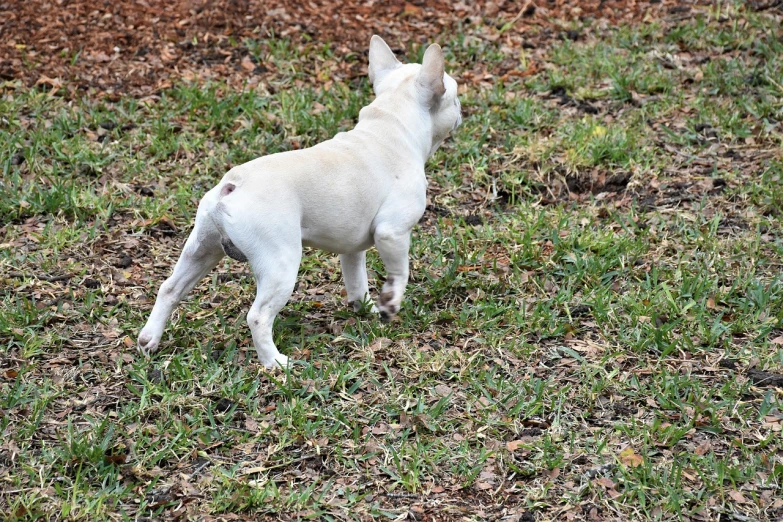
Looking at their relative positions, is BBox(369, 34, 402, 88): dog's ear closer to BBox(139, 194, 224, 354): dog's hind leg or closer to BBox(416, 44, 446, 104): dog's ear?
BBox(416, 44, 446, 104): dog's ear

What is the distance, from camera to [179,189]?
673cm

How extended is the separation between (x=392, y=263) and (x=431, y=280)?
68 centimetres

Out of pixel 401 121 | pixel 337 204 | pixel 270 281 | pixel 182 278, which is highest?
pixel 401 121

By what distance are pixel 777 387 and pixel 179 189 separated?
4.20 metres

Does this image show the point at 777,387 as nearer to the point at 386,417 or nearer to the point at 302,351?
the point at 386,417

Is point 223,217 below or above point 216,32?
above

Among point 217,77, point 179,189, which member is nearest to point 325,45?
point 217,77

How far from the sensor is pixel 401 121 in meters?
5.21

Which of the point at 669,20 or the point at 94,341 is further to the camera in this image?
the point at 669,20

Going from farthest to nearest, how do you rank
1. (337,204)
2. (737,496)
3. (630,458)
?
(337,204), (630,458), (737,496)

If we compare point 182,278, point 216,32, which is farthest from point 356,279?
point 216,32

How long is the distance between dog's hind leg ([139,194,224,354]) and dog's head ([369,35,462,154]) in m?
1.43

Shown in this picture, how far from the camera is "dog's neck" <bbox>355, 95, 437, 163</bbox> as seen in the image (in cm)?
520

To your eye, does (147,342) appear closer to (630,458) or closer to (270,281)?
(270,281)
